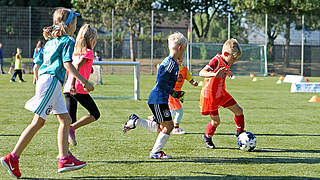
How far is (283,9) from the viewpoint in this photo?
3781 cm

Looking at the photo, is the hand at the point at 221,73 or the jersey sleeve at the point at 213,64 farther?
the jersey sleeve at the point at 213,64

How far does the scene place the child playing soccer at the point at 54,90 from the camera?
5.12 meters

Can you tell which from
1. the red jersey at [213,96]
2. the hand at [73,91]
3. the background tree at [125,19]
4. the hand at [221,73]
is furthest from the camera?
the background tree at [125,19]

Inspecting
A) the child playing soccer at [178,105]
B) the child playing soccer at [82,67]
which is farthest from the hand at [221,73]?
the child playing soccer at [178,105]

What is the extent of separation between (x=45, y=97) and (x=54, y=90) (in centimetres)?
12

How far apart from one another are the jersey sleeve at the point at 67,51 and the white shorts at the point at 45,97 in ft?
0.84

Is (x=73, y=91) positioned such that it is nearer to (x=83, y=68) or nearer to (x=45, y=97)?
(x=83, y=68)

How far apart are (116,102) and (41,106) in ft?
29.2

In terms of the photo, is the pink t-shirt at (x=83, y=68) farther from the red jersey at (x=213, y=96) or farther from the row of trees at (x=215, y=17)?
the row of trees at (x=215, y=17)

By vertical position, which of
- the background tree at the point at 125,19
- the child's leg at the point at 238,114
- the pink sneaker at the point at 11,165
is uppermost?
the background tree at the point at 125,19

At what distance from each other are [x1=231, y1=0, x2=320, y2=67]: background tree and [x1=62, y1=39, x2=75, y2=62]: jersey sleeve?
2985 cm

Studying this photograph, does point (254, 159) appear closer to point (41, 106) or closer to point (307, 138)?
point (307, 138)

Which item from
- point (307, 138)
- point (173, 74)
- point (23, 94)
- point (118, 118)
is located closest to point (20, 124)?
point (118, 118)

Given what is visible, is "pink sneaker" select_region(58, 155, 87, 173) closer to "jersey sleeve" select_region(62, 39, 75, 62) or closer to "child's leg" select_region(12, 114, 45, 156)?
"child's leg" select_region(12, 114, 45, 156)
